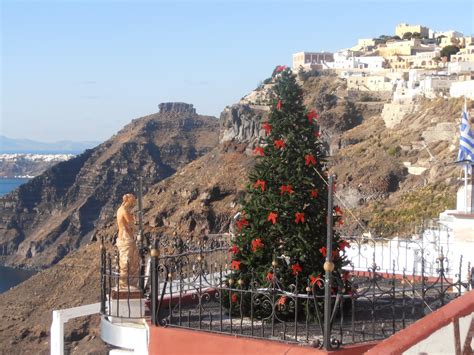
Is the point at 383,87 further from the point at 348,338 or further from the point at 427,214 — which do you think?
the point at 348,338

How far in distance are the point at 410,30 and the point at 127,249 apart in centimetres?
10411

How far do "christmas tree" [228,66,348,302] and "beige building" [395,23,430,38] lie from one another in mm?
100719

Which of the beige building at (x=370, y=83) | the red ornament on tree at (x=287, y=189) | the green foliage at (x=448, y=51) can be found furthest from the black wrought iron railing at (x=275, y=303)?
the green foliage at (x=448, y=51)

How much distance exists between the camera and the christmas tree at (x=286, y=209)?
866 centimetres

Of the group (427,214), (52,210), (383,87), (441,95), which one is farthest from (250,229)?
(52,210)

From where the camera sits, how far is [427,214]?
3444 centimetres

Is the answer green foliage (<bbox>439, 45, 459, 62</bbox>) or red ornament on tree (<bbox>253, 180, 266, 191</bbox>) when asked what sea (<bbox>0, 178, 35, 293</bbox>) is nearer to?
green foliage (<bbox>439, 45, 459, 62</bbox>)

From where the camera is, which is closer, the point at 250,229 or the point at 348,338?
the point at 348,338

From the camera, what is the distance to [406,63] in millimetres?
88062

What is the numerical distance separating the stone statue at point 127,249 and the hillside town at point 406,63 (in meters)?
51.6

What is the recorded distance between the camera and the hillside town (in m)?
65.8

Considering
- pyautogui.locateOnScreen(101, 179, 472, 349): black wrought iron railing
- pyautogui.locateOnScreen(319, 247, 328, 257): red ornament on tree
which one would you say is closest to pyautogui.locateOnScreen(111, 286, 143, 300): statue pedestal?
pyautogui.locateOnScreen(101, 179, 472, 349): black wrought iron railing

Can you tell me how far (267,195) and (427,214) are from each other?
26670 mm

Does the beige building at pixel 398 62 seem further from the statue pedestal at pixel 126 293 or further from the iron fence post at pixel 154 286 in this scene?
the iron fence post at pixel 154 286
